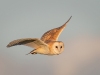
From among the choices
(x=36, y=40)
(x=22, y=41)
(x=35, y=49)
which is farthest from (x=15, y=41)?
(x=35, y=49)

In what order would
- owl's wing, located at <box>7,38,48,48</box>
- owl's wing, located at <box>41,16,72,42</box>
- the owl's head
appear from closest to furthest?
owl's wing, located at <box>7,38,48,48</box>
the owl's head
owl's wing, located at <box>41,16,72,42</box>

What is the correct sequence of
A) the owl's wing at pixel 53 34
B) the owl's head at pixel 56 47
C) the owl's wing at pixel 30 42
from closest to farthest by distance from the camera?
the owl's wing at pixel 30 42
the owl's head at pixel 56 47
the owl's wing at pixel 53 34

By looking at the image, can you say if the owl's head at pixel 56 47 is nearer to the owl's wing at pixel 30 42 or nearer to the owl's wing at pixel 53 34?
the owl's wing at pixel 30 42

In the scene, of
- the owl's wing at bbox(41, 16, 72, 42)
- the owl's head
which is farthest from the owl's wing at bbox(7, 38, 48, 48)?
the owl's wing at bbox(41, 16, 72, 42)

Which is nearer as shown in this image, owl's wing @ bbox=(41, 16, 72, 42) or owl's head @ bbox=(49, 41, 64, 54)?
owl's head @ bbox=(49, 41, 64, 54)

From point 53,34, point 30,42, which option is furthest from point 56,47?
point 53,34

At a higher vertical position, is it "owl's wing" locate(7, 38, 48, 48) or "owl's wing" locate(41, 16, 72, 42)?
"owl's wing" locate(41, 16, 72, 42)

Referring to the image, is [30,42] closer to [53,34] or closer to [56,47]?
[56,47]

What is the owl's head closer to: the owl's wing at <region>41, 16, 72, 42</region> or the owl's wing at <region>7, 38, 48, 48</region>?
the owl's wing at <region>7, 38, 48, 48</region>

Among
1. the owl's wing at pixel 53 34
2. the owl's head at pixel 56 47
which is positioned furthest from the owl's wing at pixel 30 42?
the owl's wing at pixel 53 34

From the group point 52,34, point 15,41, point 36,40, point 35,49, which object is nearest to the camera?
point 15,41

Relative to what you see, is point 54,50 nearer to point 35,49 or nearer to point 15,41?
point 35,49

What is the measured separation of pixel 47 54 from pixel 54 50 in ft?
1.26

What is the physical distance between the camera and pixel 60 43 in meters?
12.8
